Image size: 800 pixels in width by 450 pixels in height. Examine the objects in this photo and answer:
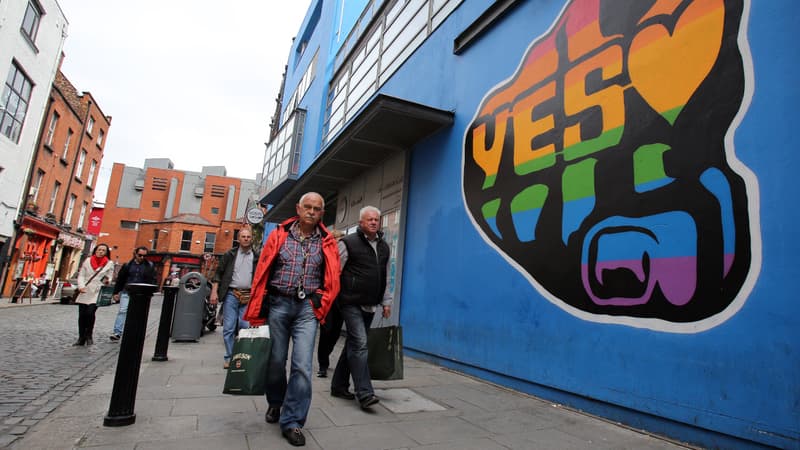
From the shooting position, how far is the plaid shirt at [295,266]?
10.4 feet

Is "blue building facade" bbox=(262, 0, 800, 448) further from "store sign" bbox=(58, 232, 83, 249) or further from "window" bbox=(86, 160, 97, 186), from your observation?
"window" bbox=(86, 160, 97, 186)

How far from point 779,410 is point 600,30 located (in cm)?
369

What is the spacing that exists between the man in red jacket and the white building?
17.1 meters

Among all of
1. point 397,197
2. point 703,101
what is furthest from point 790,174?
point 397,197

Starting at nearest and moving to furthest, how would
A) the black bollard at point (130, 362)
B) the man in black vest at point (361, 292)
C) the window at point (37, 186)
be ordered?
the black bollard at point (130, 362)
the man in black vest at point (361, 292)
the window at point (37, 186)

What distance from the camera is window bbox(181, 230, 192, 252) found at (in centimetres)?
4375

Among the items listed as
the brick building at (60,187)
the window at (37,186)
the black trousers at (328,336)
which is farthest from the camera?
the window at (37,186)

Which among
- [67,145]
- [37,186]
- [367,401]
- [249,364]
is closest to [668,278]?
[367,401]

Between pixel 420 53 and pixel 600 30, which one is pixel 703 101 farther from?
pixel 420 53

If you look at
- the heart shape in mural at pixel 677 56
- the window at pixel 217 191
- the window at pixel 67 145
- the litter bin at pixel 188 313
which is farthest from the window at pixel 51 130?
the window at pixel 217 191

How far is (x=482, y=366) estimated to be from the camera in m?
5.43

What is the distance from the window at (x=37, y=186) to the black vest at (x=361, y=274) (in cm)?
2029

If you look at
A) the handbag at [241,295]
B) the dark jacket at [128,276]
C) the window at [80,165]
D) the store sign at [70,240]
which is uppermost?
the window at [80,165]

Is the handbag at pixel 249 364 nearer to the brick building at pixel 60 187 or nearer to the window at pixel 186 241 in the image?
the brick building at pixel 60 187
